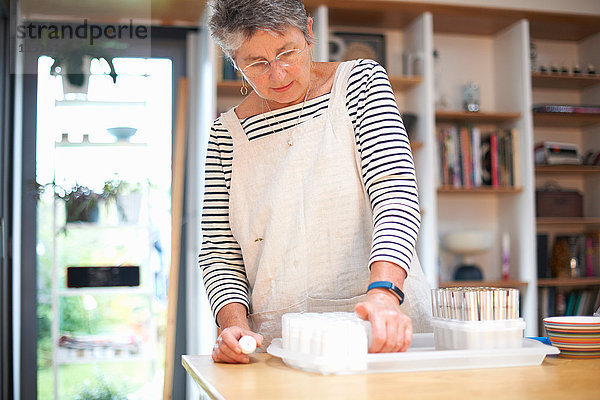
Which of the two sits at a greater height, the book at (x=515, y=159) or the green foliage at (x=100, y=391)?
the book at (x=515, y=159)

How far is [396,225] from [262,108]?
0.47 meters

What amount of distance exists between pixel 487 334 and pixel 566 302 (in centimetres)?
327

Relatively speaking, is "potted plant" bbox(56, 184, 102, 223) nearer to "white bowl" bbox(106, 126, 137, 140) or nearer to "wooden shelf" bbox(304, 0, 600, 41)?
"white bowl" bbox(106, 126, 137, 140)

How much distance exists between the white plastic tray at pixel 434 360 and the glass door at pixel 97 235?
2.57 meters

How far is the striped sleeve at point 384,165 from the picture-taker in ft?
4.01

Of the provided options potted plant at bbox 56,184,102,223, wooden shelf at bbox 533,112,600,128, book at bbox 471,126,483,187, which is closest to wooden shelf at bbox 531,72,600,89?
wooden shelf at bbox 533,112,600,128

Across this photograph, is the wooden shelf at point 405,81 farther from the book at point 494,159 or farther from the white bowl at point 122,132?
the white bowl at point 122,132

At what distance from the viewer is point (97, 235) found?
3.47 metres

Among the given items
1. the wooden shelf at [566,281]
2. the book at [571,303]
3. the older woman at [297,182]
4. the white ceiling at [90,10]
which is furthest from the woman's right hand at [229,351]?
the book at [571,303]

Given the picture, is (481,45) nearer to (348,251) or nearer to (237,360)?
(348,251)

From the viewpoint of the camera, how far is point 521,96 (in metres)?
3.84

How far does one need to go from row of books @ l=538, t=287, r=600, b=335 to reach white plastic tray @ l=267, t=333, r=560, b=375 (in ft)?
10.2

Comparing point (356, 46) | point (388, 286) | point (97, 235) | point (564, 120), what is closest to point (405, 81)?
point (356, 46)

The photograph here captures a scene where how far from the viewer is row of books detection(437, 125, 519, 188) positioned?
3.77m
